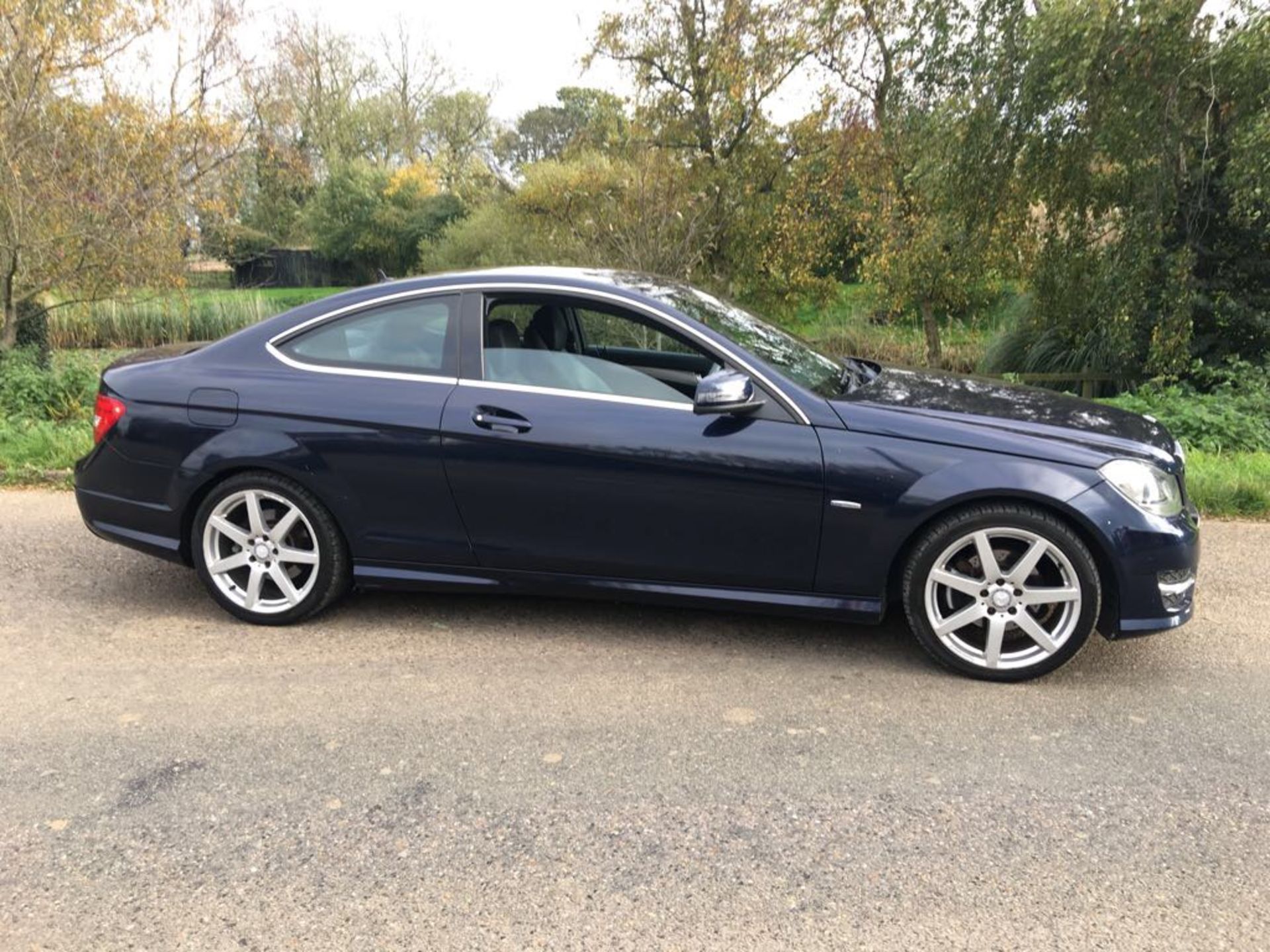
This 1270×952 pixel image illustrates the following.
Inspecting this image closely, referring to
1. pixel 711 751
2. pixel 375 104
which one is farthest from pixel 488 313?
pixel 375 104

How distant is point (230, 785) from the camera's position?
3018 mm

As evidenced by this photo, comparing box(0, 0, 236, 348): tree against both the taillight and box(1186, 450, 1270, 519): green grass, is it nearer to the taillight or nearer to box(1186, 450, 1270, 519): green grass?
the taillight

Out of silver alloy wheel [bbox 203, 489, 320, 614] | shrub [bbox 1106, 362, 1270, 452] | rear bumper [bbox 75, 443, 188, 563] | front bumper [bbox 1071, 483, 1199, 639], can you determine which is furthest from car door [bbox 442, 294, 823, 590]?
shrub [bbox 1106, 362, 1270, 452]

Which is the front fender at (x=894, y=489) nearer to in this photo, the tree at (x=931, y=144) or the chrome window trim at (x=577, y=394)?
the chrome window trim at (x=577, y=394)

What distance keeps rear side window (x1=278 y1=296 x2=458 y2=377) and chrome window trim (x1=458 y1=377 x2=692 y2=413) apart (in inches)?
5.3

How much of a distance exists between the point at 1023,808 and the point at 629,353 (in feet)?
9.36

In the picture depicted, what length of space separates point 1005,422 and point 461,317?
2331 mm

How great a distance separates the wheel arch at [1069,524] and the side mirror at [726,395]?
0.81 metres

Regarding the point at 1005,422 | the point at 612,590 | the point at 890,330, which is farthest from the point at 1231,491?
the point at 890,330

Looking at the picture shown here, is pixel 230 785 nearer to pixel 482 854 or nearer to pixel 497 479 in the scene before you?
pixel 482 854

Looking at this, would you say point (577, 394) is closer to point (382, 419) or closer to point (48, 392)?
point (382, 419)

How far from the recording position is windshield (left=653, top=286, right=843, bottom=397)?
413cm

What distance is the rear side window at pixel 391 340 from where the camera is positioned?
13.8 ft

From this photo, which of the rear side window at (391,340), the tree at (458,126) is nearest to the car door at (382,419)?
the rear side window at (391,340)
